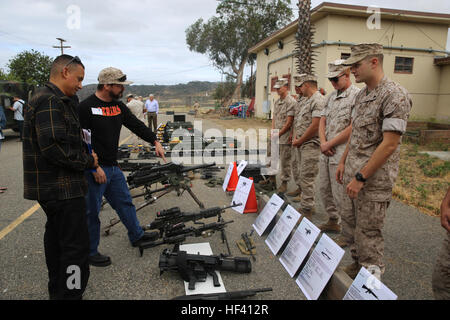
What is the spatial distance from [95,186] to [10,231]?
6.80 ft

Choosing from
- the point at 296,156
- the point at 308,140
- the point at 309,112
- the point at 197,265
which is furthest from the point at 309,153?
the point at 197,265

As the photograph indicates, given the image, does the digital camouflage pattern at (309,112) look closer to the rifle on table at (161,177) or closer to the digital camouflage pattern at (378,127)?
the digital camouflage pattern at (378,127)

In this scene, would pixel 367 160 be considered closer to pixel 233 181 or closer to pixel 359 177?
pixel 359 177

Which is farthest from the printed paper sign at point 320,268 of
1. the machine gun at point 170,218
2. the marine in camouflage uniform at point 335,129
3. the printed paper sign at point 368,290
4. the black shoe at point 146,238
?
the black shoe at point 146,238

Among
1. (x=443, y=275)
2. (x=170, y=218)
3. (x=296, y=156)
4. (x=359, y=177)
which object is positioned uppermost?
(x=359, y=177)

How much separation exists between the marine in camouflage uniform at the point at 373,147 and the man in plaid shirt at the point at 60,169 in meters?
2.33

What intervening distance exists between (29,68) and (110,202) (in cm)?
2794

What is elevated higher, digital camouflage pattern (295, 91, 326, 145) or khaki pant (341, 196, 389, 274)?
digital camouflage pattern (295, 91, 326, 145)

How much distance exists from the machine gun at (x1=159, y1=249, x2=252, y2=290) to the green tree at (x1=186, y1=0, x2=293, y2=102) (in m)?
28.9

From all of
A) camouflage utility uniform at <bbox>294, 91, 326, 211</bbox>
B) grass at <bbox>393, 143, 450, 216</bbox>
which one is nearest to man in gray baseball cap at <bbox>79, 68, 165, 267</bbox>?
camouflage utility uniform at <bbox>294, 91, 326, 211</bbox>

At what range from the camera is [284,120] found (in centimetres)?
556

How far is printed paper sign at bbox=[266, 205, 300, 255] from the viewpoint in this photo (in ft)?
10.7

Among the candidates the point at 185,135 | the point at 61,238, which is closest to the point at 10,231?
the point at 61,238

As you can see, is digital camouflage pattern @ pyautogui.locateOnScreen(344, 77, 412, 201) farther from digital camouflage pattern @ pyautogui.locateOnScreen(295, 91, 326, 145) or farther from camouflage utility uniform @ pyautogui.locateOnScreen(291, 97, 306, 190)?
camouflage utility uniform @ pyautogui.locateOnScreen(291, 97, 306, 190)
